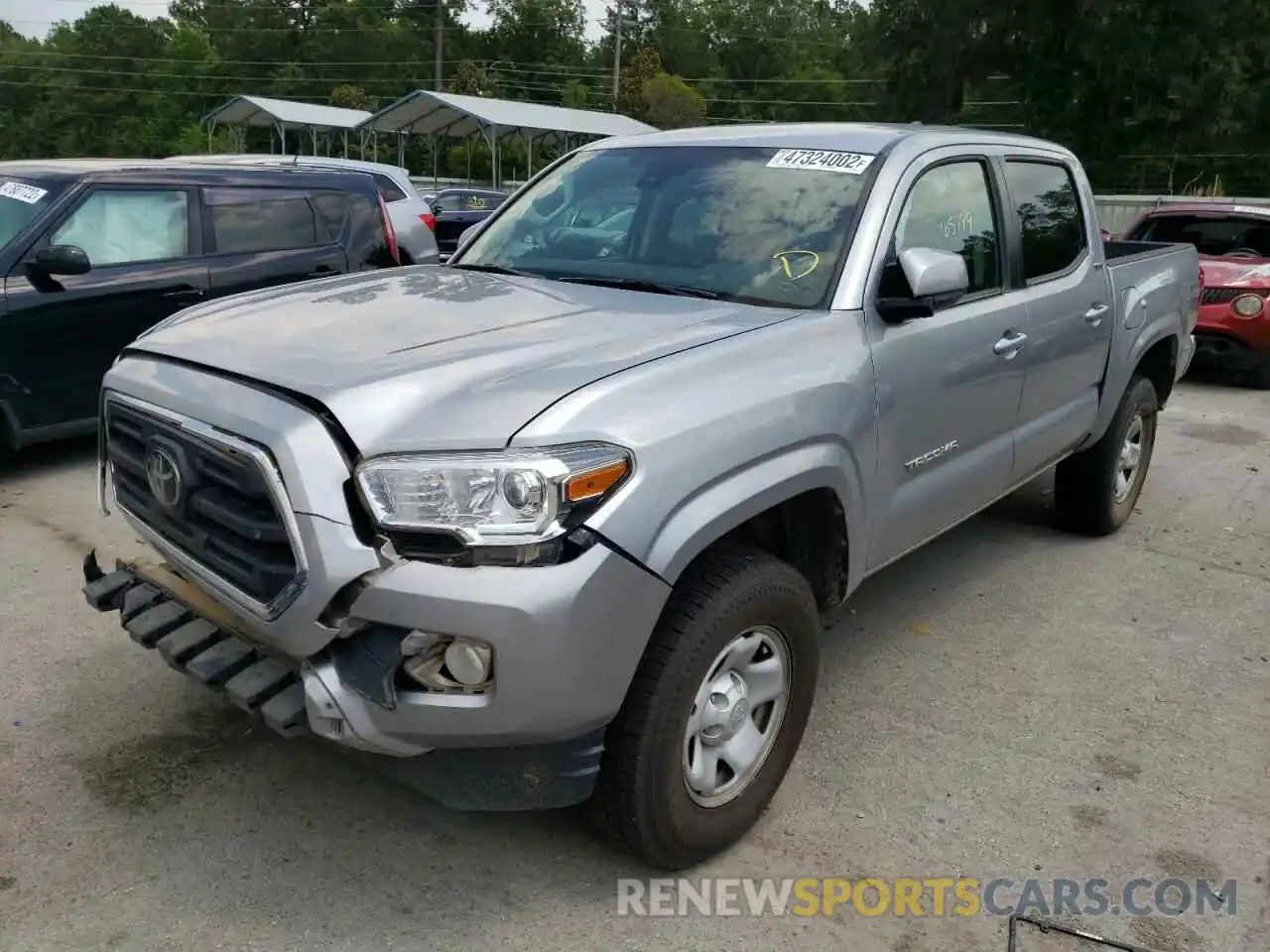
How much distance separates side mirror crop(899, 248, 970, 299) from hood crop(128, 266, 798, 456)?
0.38 metres

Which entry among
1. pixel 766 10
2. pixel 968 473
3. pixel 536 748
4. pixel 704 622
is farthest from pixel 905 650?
pixel 766 10

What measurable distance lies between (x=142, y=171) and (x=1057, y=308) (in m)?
5.37

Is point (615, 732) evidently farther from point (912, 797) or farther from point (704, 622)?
point (912, 797)

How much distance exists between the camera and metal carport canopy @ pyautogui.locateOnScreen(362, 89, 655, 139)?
3147 centimetres

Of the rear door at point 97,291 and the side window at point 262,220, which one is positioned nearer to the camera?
the rear door at point 97,291

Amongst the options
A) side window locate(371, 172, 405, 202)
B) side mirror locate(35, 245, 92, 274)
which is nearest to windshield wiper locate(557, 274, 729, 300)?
side mirror locate(35, 245, 92, 274)

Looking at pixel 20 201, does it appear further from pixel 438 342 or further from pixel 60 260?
pixel 438 342

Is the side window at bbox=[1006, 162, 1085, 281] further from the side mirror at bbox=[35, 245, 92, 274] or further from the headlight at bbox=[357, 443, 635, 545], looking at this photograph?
the side mirror at bbox=[35, 245, 92, 274]

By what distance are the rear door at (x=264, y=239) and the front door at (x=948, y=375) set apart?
185 inches

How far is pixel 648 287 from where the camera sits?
3.51 metres

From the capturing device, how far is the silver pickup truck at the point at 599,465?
2.35 m

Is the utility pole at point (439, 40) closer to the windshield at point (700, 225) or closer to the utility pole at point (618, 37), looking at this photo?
the utility pole at point (618, 37)

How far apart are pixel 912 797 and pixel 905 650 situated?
111 centimetres

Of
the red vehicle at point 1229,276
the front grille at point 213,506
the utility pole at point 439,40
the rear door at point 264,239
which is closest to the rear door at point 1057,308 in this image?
the front grille at point 213,506
